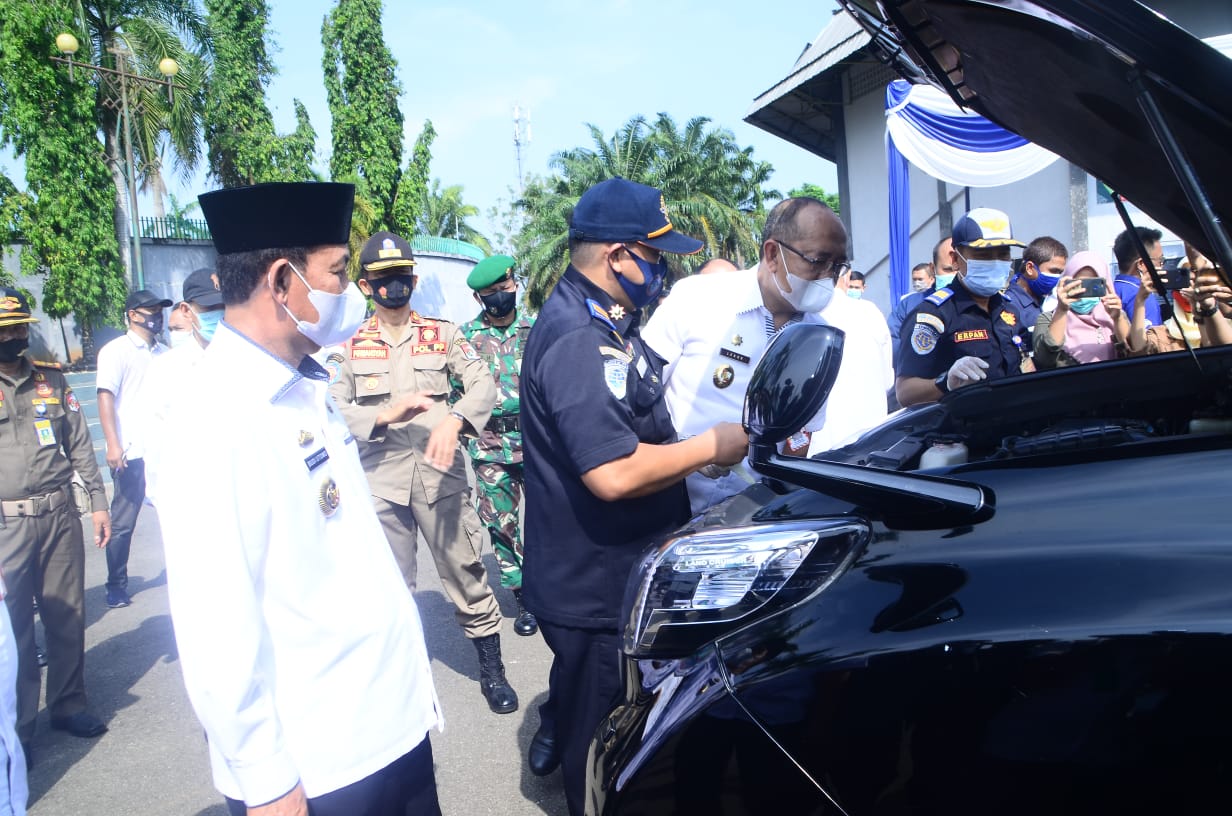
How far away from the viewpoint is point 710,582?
1441 mm

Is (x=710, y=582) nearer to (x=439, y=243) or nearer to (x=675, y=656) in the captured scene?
(x=675, y=656)

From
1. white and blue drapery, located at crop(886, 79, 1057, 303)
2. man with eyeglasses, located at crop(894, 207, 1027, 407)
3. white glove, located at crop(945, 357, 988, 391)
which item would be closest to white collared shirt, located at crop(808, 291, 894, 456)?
white glove, located at crop(945, 357, 988, 391)

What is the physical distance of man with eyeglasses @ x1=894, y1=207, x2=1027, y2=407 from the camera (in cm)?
370

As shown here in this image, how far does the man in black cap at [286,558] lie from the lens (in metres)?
1.44

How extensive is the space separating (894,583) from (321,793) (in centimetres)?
114

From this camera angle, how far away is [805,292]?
268 centimetres

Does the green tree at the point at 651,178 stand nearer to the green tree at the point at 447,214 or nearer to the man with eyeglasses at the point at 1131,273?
the green tree at the point at 447,214

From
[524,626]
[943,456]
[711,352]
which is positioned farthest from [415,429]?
[943,456]

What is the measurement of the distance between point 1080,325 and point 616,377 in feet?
12.4

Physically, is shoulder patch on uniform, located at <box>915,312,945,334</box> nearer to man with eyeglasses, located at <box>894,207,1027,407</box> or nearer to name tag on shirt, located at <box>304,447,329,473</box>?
man with eyeglasses, located at <box>894,207,1027,407</box>

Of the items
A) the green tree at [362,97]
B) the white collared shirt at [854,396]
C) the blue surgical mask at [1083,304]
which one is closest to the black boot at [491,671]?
the white collared shirt at [854,396]

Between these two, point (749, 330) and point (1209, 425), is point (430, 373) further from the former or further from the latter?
point (1209, 425)

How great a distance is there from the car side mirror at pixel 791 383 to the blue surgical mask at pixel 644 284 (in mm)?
866

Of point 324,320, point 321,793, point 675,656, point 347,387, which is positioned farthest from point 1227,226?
point 347,387
